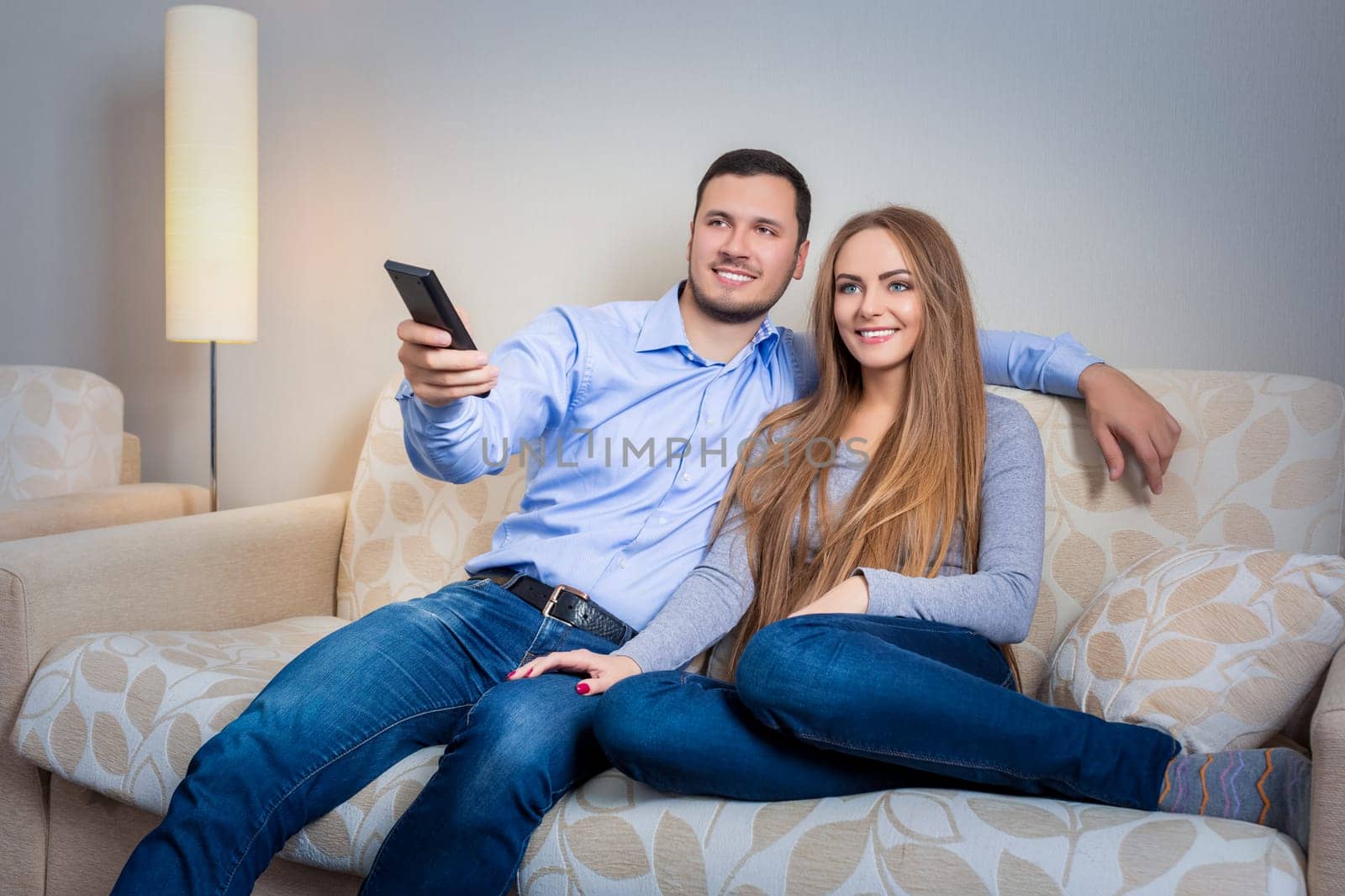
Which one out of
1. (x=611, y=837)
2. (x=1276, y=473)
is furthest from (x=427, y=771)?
(x=1276, y=473)

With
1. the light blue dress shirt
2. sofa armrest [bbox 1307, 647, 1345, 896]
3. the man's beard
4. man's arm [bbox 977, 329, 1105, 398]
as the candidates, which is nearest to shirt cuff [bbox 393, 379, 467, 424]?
the light blue dress shirt

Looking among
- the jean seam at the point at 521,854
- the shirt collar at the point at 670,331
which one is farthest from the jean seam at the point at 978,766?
the shirt collar at the point at 670,331

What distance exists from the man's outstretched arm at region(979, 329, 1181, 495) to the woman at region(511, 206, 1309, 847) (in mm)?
123

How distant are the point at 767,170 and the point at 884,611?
792 millimetres

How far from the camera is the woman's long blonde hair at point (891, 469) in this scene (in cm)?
151

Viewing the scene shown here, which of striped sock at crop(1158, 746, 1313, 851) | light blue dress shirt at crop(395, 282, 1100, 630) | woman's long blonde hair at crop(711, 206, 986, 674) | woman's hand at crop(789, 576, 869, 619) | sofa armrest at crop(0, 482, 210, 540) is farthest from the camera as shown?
sofa armrest at crop(0, 482, 210, 540)

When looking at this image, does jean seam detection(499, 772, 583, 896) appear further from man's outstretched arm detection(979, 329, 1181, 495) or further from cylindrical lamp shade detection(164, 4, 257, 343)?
cylindrical lamp shade detection(164, 4, 257, 343)

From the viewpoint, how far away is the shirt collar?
1778mm

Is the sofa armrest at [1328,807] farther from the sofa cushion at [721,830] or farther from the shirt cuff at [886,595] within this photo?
the shirt cuff at [886,595]

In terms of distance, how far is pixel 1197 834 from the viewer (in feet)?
3.46

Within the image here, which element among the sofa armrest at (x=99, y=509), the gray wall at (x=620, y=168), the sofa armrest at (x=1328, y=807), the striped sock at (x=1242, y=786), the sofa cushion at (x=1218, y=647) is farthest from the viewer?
the sofa armrest at (x=99, y=509)

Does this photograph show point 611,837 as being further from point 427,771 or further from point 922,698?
point 922,698

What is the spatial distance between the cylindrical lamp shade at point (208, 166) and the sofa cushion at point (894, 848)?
58.6 inches

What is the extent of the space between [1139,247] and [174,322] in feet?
6.16
